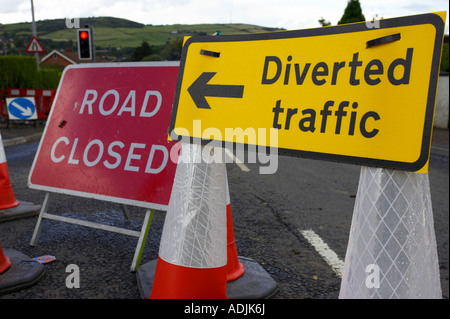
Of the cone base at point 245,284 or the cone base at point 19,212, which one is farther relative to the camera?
the cone base at point 19,212

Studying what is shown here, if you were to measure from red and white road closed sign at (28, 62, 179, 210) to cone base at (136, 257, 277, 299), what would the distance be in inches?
18.8

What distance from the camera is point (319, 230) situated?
14.6 feet

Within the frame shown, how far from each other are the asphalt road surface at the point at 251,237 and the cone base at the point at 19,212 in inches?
3.5

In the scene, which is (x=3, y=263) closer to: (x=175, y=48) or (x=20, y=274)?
(x=20, y=274)

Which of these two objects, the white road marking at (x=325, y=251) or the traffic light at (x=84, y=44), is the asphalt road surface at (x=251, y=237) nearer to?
the white road marking at (x=325, y=251)

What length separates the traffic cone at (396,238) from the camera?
1.86m

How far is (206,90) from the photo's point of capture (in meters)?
2.52

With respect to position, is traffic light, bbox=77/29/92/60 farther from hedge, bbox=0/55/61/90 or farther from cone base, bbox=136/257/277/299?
cone base, bbox=136/257/277/299

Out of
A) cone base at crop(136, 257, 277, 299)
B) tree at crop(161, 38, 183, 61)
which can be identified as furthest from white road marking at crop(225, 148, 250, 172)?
cone base at crop(136, 257, 277, 299)

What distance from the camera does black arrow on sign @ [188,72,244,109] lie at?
2.43 meters

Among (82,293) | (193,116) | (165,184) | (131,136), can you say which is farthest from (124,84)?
(82,293)

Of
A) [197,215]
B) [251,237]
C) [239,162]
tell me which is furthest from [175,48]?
[239,162]

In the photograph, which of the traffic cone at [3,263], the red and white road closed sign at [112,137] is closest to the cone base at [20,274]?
the traffic cone at [3,263]

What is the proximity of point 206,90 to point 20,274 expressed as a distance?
1834 millimetres
